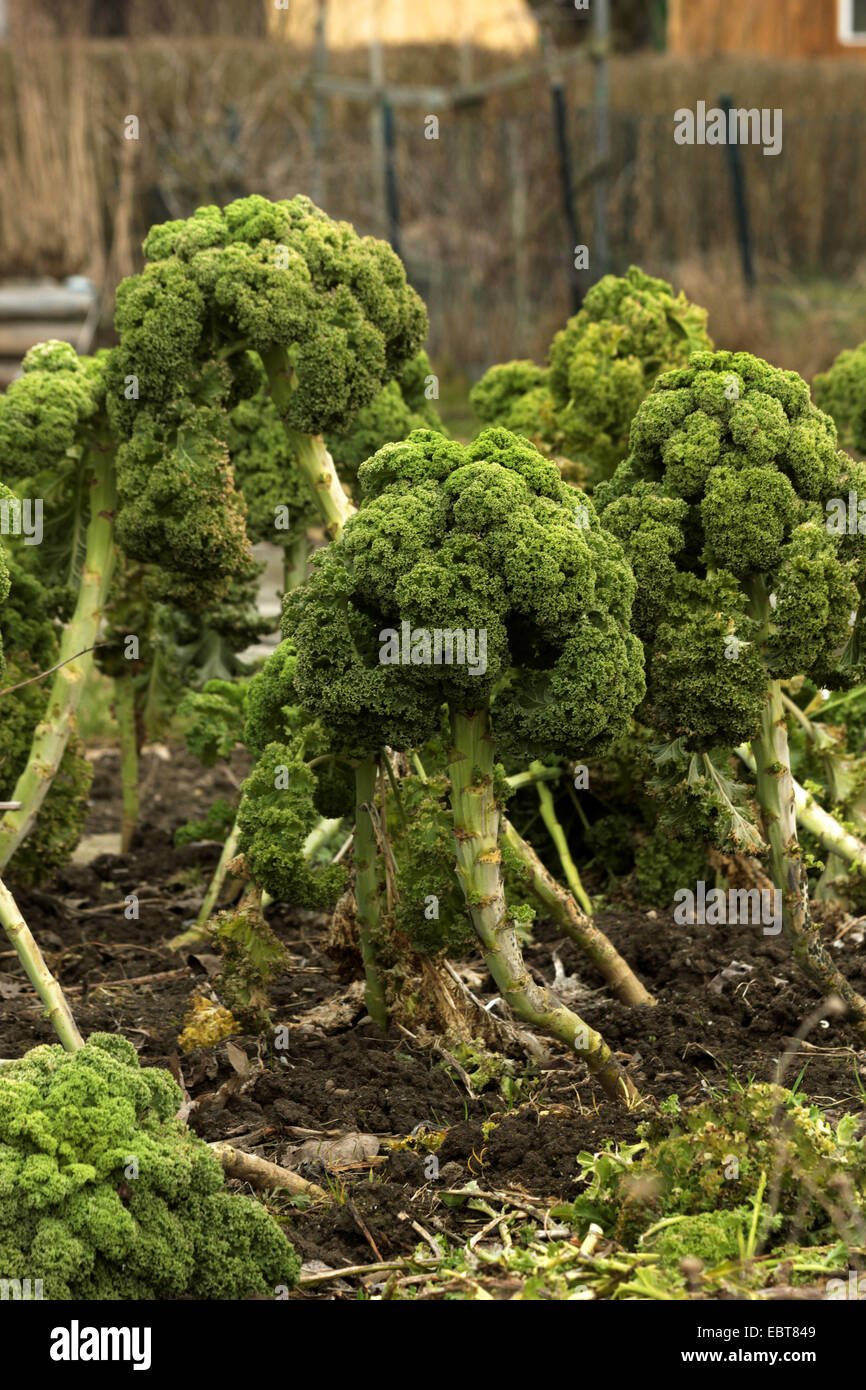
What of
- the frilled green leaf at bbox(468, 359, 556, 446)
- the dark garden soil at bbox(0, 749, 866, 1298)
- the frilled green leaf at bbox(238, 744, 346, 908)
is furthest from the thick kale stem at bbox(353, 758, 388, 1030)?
the frilled green leaf at bbox(468, 359, 556, 446)

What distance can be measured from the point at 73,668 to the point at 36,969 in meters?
1.34

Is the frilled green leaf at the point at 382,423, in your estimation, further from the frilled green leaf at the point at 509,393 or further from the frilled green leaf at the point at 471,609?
the frilled green leaf at the point at 471,609

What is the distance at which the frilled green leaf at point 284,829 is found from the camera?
4.62m

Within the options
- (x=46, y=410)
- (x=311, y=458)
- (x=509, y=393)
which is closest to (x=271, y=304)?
(x=311, y=458)

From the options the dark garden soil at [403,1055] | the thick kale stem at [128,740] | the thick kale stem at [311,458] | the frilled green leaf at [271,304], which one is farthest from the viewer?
the thick kale stem at [128,740]

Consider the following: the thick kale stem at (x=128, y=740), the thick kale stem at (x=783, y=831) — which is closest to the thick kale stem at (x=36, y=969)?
the thick kale stem at (x=783, y=831)

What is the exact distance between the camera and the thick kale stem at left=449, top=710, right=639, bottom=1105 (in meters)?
4.09

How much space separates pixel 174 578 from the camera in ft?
17.9

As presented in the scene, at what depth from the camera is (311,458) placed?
511cm

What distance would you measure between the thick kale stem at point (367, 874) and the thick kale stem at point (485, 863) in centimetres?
46

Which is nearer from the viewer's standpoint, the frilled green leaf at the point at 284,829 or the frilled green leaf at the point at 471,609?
the frilled green leaf at the point at 471,609

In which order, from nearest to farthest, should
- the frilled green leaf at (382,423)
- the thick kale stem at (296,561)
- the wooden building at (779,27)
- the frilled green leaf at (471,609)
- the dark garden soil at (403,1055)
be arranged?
the frilled green leaf at (471,609), the dark garden soil at (403,1055), the frilled green leaf at (382,423), the thick kale stem at (296,561), the wooden building at (779,27)
